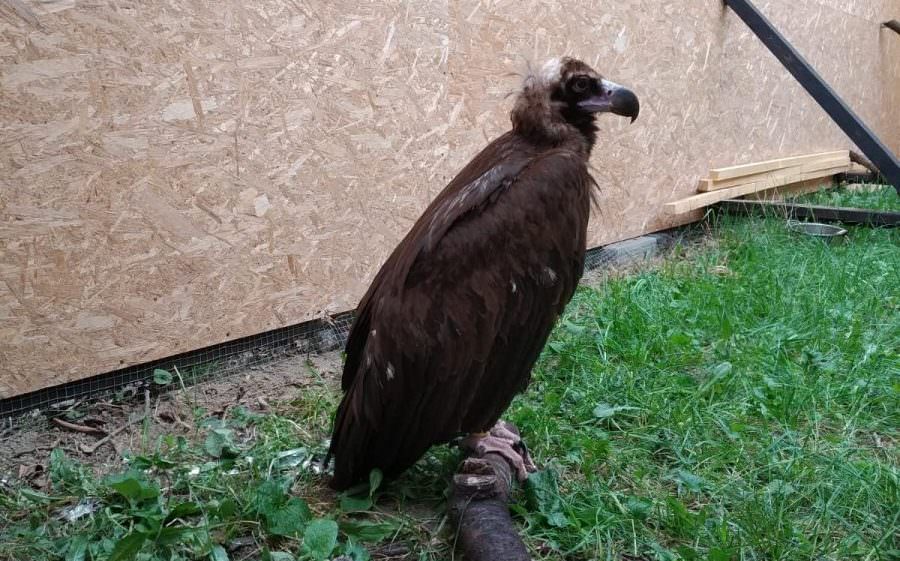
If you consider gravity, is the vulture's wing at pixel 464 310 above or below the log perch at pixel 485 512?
above

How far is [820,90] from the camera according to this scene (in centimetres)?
598

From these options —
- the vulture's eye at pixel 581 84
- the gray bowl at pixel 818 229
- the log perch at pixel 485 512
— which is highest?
the vulture's eye at pixel 581 84

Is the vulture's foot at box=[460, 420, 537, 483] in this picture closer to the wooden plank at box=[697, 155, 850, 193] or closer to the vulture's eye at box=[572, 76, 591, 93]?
the vulture's eye at box=[572, 76, 591, 93]

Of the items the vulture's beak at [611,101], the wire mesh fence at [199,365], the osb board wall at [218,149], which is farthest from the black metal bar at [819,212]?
the wire mesh fence at [199,365]

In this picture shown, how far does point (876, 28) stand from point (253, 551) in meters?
10.7

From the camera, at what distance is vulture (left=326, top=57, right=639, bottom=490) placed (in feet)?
7.43

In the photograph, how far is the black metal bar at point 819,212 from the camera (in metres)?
5.82

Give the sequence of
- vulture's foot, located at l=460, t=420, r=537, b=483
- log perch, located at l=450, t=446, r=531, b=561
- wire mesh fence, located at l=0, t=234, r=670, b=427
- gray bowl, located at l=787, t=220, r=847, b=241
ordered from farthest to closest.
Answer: gray bowl, located at l=787, t=220, r=847, b=241 < wire mesh fence, located at l=0, t=234, r=670, b=427 < vulture's foot, located at l=460, t=420, r=537, b=483 < log perch, located at l=450, t=446, r=531, b=561

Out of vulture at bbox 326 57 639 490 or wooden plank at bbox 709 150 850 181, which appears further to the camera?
wooden plank at bbox 709 150 850 181

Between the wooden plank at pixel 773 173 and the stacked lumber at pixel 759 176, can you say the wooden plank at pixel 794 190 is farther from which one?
the wooden plank at pixel 773 173

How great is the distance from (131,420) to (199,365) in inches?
16.7

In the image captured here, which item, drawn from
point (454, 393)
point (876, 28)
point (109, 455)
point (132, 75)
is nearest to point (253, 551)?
point (454, 393)

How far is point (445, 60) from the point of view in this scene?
13.4 feet

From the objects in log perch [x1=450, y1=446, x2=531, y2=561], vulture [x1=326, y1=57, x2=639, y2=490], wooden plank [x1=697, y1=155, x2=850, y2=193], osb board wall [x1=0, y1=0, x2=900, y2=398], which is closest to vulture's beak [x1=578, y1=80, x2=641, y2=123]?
vulture [x1=326, y1=57, x2=639, y2=490]
